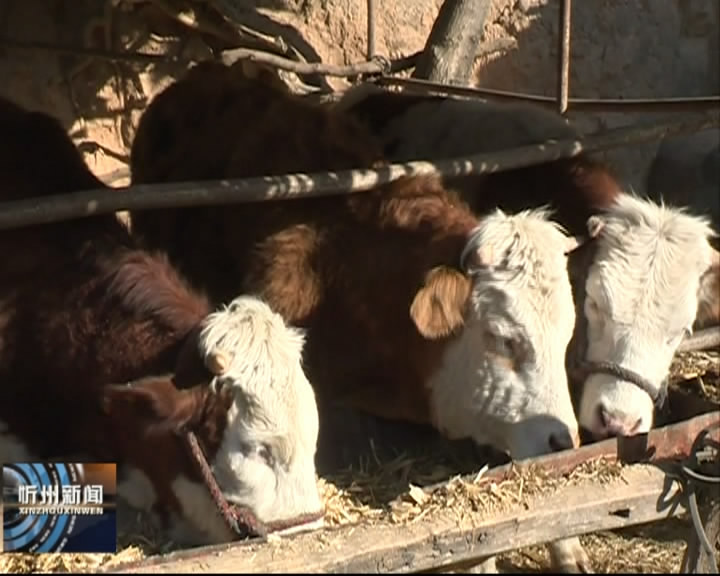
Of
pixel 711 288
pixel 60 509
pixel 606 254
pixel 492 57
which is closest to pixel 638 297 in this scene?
pixel 606 254

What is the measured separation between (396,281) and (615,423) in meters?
1.00

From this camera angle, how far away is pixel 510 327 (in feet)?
15.6

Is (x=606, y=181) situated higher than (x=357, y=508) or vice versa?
(x=606, y=181)

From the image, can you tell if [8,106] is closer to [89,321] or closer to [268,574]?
[89,321]

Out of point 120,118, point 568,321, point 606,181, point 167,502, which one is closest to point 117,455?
point 167,502

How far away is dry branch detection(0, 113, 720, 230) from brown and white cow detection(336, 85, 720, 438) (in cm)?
35

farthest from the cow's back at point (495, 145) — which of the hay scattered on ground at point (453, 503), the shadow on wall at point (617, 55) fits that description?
the shadow on wall at point (617, 55)

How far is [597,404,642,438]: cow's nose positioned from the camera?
16.3 feet

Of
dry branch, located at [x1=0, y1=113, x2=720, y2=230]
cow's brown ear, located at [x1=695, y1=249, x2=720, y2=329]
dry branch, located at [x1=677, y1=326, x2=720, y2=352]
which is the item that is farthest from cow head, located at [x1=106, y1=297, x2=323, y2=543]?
dry branch, located at [x1=677, y1=326, x2=720, y2=352]

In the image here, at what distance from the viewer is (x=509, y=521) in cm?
360

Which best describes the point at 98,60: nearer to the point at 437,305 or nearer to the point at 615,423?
the point at 437,305

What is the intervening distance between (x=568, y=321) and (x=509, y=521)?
1.38m

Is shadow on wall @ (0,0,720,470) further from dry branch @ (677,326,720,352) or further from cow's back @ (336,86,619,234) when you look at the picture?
dry branch @ (677,326,720,352)

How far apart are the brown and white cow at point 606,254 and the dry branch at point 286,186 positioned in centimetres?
35
